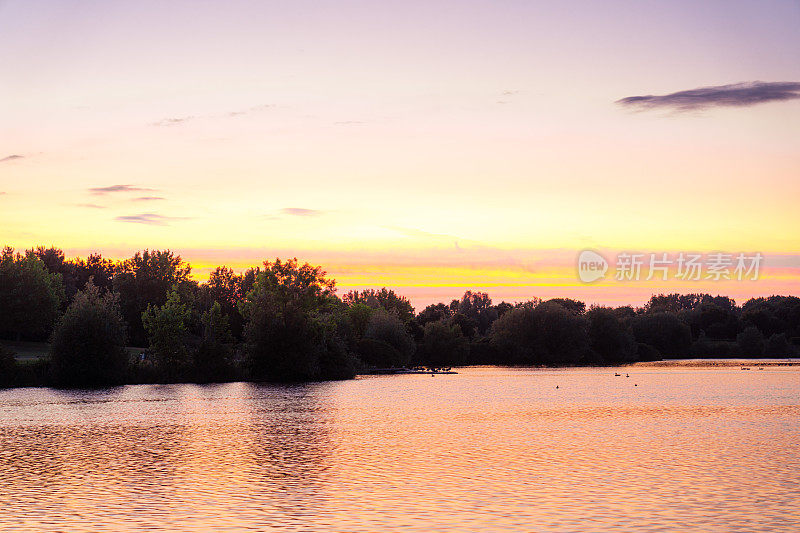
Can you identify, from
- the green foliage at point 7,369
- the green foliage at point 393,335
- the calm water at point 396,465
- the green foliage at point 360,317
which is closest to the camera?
the calm water at point 396,465

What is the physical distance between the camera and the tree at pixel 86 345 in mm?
108438

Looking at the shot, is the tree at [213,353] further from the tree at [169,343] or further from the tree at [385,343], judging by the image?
the tree at [385,343]

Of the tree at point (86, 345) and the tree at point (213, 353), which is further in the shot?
the tree at point (213, 353)

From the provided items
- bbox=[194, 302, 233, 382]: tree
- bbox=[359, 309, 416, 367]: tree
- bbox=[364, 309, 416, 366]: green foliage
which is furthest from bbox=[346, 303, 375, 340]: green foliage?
bbox=[194, 302, 233, 382]: tree

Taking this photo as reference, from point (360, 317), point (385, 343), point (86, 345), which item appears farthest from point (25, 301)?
point (360, 317)

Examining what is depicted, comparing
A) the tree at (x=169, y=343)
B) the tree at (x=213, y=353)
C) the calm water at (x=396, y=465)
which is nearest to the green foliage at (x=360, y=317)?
the tree at (x=213, y=353)

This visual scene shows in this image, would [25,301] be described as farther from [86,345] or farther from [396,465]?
[396,465]

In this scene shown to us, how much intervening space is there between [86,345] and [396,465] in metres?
76.1

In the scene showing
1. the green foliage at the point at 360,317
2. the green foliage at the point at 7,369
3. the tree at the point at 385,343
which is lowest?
the green foliage at the point at 7,369

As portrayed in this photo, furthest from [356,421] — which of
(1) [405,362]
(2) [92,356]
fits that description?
(1) [405,362]

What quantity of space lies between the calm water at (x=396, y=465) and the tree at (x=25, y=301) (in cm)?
7050

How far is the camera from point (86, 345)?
4301 inches

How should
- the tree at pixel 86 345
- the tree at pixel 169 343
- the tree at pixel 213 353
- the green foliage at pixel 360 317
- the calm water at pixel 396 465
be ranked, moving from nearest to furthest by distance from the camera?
the calm water at pixel 396 465
the tree at pixel 86 345
the tree at pixel 169 343
the tree at pixel 213 353
the green foliage at pixel 360 317

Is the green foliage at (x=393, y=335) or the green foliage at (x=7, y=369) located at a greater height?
the green foliage at (x=393, y=335)
